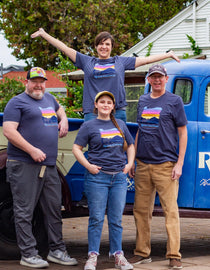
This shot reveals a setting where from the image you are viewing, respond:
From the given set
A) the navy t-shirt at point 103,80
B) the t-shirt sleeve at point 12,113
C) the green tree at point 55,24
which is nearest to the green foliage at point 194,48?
the green tree at point 55,24

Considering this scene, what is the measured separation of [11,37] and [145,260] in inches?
979

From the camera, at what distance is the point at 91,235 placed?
5918 mm

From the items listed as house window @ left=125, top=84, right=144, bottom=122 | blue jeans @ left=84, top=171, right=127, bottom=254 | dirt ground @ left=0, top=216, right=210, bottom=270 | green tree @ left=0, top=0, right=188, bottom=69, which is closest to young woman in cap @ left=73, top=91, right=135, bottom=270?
blue jeans @ left=84, top=171, right=127, bottom=254

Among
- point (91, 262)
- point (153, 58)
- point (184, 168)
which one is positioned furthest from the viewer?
point (184, 168)

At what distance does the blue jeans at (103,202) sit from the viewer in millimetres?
5898

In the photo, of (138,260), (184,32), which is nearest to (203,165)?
(138,260)

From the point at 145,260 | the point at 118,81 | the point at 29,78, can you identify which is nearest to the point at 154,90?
the point at 118,81

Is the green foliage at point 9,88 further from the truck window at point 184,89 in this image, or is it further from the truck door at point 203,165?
the truck door at point 203,165

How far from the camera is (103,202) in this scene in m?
5.92

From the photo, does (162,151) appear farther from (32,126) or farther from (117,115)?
(32,126)

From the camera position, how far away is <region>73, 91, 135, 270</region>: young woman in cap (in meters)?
5.90

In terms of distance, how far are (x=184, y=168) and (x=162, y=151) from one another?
1.62 ft

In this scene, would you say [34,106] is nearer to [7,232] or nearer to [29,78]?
[29,78]

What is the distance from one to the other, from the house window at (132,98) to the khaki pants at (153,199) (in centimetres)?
143
